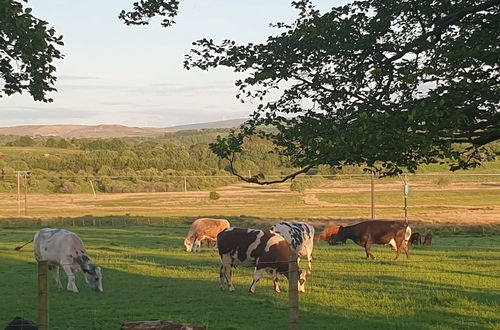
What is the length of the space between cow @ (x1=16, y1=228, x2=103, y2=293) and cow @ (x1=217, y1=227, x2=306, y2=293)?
355cm

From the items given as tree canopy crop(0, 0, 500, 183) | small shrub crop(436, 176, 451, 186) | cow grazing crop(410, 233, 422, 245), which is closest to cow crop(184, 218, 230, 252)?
cow grazing crop(410, 233, 422, 245)

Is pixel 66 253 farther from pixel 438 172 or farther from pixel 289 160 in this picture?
pixel 438 172

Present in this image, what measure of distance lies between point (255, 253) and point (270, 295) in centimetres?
118

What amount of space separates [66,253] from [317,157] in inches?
419

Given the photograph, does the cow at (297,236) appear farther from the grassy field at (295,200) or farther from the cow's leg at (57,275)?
the grassy field at (295,200)

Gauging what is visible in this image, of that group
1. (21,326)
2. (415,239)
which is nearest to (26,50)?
(21,326)

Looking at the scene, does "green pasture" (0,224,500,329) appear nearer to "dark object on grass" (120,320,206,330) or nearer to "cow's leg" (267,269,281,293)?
"cow's leg" (267,269,281,293)

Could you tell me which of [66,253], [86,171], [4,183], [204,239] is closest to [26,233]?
[204,239]

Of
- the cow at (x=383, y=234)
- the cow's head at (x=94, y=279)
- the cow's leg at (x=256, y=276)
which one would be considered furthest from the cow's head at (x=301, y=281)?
the cow at (x=383, y=234)

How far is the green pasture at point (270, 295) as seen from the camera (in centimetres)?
1409

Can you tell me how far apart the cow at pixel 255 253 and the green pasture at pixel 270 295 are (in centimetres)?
42

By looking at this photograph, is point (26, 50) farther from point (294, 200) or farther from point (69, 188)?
point (69, 188)

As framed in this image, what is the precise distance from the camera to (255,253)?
18.0m

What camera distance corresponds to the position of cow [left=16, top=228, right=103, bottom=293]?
19.1 meters
